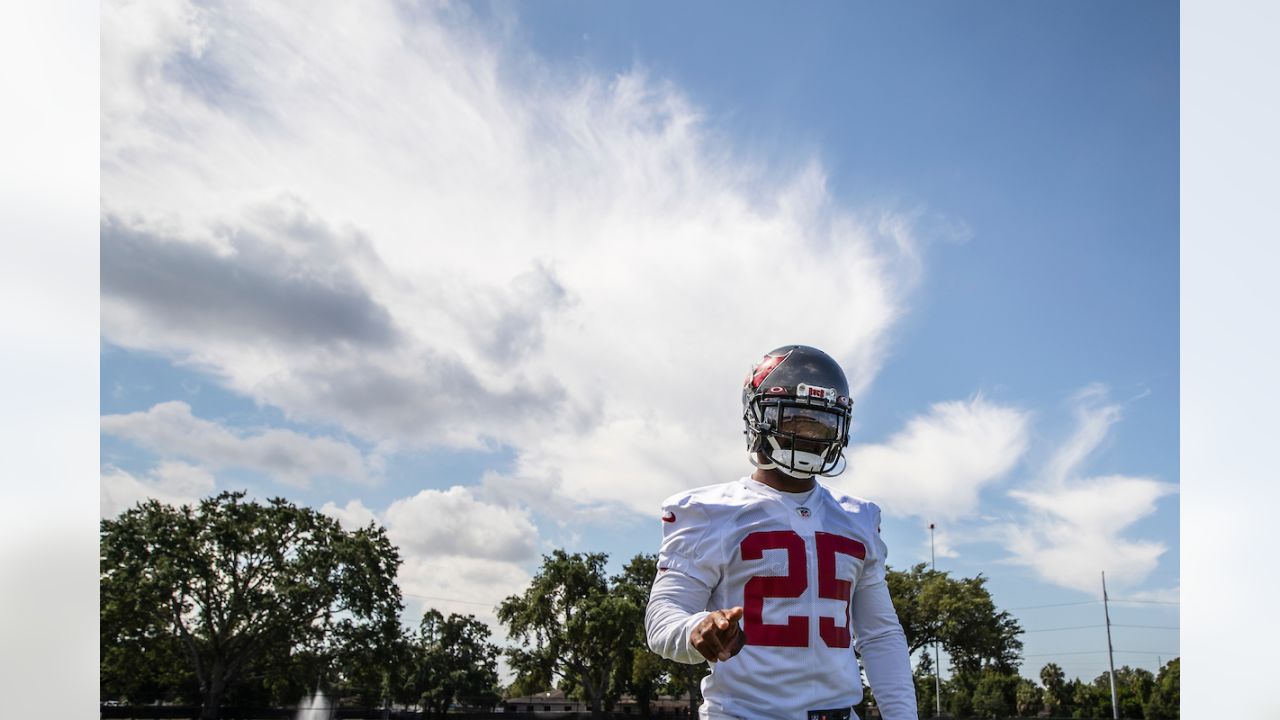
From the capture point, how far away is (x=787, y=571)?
297cm

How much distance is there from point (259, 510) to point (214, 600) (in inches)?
148

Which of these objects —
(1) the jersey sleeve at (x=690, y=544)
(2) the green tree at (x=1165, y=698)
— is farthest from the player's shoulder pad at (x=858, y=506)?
(2) the green tree at (x=1165, y=698)

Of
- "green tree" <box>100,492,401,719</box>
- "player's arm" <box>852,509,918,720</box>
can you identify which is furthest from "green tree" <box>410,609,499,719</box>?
"player's arm" <box>852,509,918,720</box>

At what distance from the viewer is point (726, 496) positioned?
124 inches

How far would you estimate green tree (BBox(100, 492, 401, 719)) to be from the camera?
3344cm

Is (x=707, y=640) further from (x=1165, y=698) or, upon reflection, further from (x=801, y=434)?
(x=1165, y=698)

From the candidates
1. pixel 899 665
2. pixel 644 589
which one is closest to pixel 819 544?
pixel 899 665

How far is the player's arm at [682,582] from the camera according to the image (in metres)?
2.68

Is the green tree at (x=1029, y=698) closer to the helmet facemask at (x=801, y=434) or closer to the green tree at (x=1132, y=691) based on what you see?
the green tree at (x=1132, y=691)

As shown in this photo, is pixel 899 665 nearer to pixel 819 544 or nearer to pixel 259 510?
pixel 819 544

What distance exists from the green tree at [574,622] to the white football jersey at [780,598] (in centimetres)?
3868

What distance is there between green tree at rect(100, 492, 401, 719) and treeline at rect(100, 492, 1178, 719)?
0.05m

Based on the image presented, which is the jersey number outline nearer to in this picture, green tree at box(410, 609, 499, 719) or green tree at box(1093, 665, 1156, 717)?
green tree at box(410, 609, 499, 719)

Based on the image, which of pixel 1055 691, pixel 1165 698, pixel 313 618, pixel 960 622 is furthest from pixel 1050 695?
pixel 313 618
